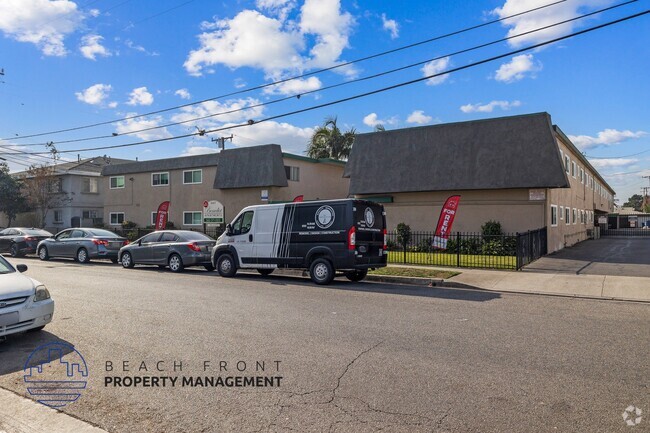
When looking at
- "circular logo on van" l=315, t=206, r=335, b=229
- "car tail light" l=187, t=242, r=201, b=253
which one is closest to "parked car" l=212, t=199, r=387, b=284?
"circular logo on van" l=315, t=206, r=335, b=229

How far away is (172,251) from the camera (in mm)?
16188

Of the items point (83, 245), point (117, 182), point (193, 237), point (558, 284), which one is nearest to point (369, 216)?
point (558, 284)

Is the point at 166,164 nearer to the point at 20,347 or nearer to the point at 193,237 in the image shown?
the point at 193,237

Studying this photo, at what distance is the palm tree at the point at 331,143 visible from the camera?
1598 inches

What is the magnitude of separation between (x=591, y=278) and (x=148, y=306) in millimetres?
11468

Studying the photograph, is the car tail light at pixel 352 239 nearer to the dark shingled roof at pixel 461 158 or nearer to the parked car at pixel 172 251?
the parked car at pixel 172 251

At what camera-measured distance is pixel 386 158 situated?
85.6 feet

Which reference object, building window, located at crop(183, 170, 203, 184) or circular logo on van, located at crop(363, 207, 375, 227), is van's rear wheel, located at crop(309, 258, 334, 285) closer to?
circular logo on van, located at crop(363, 207, 375, 227)

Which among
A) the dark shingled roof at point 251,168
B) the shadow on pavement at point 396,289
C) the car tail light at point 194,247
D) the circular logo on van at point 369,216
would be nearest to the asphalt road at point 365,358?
the shadow on pavement at point 396,289

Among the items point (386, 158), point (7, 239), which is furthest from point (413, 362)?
point (7, 239)

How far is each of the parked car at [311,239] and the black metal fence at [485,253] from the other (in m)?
4.62

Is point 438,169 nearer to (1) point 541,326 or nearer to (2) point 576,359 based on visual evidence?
(1) point 541,326

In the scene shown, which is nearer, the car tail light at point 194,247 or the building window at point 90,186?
the car tail light at point 194,247

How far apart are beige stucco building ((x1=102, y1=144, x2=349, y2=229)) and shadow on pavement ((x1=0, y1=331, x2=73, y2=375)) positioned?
2036 cm
